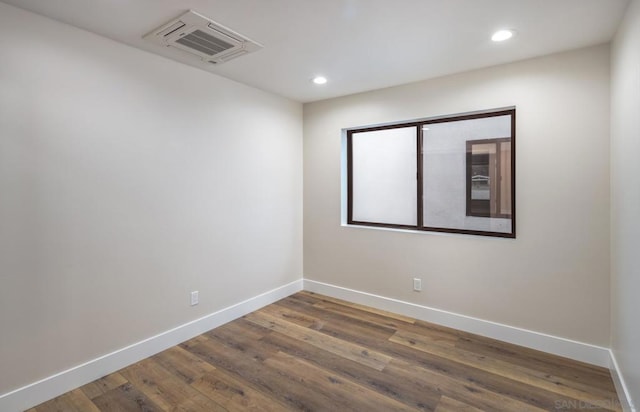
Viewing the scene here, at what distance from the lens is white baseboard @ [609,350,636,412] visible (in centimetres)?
185

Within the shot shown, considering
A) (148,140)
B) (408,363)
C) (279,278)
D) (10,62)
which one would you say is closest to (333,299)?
(279,278)

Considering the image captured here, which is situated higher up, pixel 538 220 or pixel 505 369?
pixel 538 220

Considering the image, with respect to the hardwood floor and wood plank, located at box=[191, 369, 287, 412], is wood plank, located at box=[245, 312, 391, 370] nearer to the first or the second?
the hardwood floor

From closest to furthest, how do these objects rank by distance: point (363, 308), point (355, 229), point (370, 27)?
point (370, 27) < point (363, 308) < point (355, 229)

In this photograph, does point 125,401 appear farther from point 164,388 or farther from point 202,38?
point 202,38

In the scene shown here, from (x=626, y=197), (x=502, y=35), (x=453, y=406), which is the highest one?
(x=502, y=35)

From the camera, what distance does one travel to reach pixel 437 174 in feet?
11.1

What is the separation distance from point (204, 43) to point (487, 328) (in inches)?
136

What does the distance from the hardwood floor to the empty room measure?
0.02 meters

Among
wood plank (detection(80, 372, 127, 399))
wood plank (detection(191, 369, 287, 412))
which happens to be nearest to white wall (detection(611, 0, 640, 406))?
wood plank (detection(191, 369, 287, 412))

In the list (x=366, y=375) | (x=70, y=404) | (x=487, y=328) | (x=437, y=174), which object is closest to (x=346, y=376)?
(x=366, y=375)

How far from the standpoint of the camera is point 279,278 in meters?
3.93

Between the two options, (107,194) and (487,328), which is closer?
(107,194)

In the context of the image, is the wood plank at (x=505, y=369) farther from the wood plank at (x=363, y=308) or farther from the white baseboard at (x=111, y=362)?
the white baseboard at (x=111, y=362)
